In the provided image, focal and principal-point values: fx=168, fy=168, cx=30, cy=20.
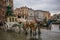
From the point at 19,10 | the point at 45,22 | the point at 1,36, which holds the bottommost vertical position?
the point at 1,36

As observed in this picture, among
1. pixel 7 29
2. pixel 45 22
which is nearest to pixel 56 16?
pixel 45 22

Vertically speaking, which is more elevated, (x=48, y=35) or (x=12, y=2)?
(x=12, y=2)

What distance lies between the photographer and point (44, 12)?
2.75 m

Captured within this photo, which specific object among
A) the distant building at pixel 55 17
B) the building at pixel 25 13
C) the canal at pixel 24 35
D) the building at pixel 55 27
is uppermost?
the building at pixel 25 13

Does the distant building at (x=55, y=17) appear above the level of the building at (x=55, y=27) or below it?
above

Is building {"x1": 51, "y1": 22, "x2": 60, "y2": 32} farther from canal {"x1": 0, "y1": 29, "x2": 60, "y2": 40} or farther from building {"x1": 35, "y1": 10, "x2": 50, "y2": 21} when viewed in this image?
building {"x1": 35, "y1": 10, "x2": 50, "y2": 21}

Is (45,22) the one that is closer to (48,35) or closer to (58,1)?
(48,35)

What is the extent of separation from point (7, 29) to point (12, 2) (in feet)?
1.50

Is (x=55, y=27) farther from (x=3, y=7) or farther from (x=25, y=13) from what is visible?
(x=3, y=7)

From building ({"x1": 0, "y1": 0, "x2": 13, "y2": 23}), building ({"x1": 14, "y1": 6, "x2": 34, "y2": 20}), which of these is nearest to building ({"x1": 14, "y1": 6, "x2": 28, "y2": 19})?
building ({"x1": 14, "y1": 6, "x2": 34, "y2": 20})

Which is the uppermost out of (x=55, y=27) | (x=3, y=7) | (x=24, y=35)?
(x=3, y=7)

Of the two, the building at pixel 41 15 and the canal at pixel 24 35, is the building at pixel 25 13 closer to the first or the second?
the building at pixel 41 15

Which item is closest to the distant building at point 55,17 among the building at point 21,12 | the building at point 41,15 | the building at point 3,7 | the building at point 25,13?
the building at point 41,15

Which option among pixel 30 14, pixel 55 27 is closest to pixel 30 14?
pixel 30 14
